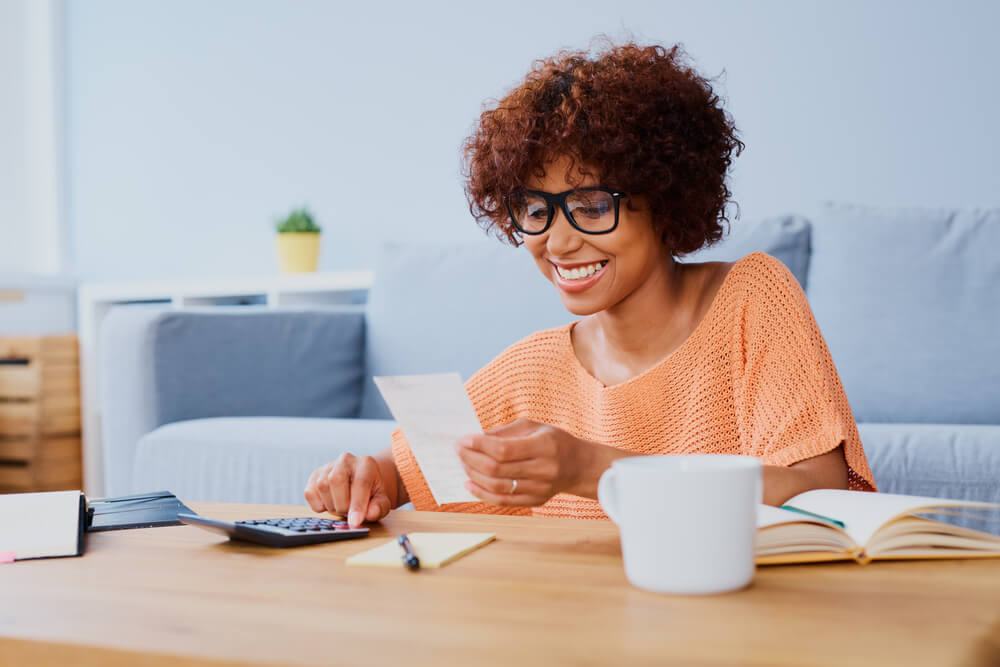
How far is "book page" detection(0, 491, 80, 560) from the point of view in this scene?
0.80 m

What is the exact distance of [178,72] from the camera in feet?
11.9

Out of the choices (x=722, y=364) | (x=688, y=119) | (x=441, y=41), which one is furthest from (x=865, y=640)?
(x=441, y=41)

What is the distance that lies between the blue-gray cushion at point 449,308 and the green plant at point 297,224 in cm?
64

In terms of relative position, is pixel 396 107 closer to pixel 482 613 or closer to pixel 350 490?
pixel 350 490

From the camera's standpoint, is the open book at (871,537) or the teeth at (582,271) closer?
the open book at (871,537)

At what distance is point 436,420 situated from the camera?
806 millimetres

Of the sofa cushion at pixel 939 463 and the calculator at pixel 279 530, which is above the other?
the calculator at pixel 279 530

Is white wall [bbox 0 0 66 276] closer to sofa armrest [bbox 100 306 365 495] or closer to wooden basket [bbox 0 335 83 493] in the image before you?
wooden basket [bbox 0 335 83 493]

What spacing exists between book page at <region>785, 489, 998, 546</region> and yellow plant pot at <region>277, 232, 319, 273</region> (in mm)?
2460

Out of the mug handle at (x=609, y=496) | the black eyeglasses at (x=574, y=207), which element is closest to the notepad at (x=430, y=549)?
the mug handle at (x=609, y=496)

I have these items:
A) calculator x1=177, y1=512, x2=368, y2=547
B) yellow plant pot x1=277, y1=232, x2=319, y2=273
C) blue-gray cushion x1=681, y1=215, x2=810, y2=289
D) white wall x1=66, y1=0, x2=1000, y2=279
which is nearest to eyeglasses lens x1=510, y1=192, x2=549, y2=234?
calculator x1=177, y1=512, x2=368, y2=547

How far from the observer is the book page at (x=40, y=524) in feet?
2.63

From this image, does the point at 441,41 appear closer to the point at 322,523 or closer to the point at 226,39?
the point at 226,39

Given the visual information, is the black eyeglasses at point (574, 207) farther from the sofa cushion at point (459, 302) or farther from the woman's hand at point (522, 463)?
the sofa cushion at point (459, 302)
